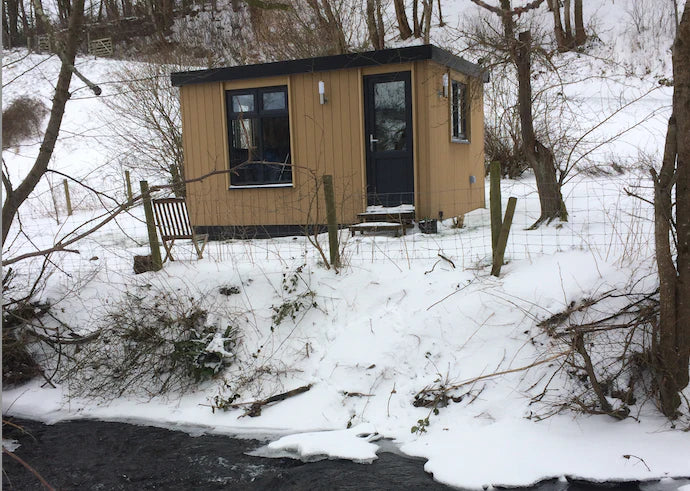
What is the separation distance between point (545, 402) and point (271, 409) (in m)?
2.26

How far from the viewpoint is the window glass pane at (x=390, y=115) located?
8.91m

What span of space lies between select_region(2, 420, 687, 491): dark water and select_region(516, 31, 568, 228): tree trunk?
15.9 ft

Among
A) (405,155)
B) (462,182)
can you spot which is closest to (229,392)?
(405,155)

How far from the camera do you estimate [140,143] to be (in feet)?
50.7

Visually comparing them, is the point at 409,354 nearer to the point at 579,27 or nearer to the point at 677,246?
the point at 677,246

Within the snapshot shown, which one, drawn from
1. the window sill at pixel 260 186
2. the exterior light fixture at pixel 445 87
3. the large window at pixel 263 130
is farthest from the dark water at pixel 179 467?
the exterior light fixture at pixel 445 87

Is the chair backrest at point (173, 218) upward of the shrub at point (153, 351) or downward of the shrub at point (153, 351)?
upward

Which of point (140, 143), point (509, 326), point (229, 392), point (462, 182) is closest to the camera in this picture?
point (509, 326)

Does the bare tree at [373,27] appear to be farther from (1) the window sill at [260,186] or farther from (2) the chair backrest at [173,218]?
(2) the chair backrest at [173,218]

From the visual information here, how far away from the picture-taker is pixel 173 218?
7.45 metres

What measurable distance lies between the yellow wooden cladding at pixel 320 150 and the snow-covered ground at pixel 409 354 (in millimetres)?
1764

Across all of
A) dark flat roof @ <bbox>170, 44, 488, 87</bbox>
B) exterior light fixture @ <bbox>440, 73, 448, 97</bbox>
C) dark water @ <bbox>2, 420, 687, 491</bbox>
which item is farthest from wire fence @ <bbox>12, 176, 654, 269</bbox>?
dark flat roof @ <bbox>170, 44, 488, 87</bbox>

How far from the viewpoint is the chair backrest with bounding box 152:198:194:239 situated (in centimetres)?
734

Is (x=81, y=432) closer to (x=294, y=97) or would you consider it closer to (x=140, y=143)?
(x=294, y=97)
